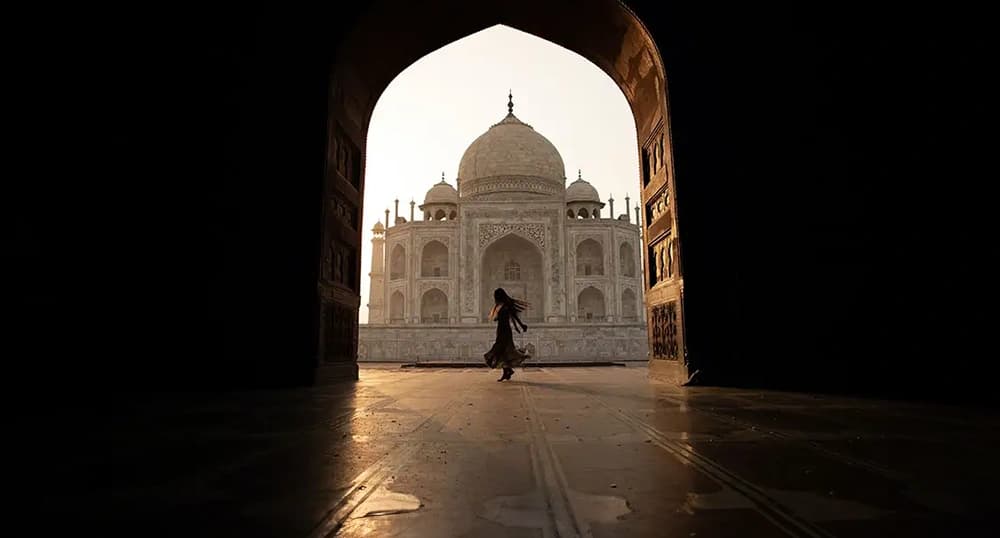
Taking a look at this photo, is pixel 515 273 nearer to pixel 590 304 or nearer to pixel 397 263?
pixel 590 304

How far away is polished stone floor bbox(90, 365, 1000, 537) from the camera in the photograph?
92cm

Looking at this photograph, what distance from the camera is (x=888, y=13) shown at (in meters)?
4.21

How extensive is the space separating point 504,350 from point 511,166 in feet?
72.1

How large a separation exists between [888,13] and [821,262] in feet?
6.54

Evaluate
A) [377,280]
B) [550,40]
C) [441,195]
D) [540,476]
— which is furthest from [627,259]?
[540,476]

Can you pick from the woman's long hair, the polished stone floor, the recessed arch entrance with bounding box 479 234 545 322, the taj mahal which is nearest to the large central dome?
the taj mahal

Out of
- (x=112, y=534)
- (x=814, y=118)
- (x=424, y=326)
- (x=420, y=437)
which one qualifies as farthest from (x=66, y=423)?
(x=424, y=326)

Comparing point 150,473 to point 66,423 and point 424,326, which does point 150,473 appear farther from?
point 424,326

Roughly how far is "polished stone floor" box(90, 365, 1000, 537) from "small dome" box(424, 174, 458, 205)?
91.1 ft

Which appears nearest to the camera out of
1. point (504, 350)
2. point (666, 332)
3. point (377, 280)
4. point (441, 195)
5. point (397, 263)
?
point (666, 332)

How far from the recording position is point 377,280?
1164 inches

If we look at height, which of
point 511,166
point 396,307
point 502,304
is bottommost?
point 502,304

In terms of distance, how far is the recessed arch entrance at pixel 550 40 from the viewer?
5.00 meters

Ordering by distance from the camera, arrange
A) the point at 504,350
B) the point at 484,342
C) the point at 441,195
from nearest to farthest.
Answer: the point at 504,350, the point at 484,342, the point at 441,195
